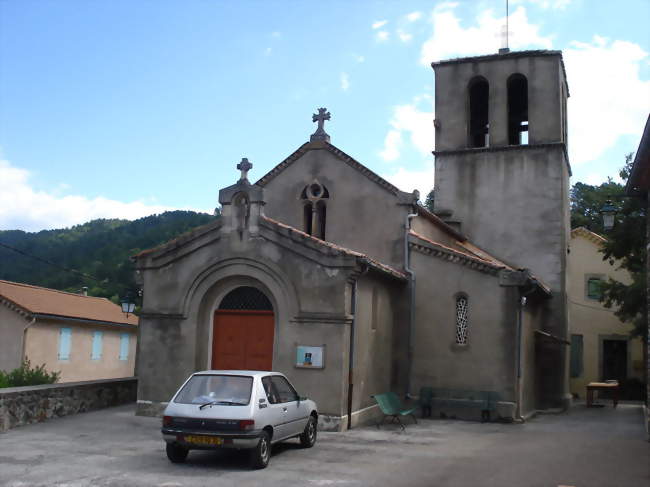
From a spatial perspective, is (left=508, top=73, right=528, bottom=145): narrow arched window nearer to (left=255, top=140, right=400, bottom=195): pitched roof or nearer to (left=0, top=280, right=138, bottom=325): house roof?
(left=255, top=140, right=400, bottom=195): pitched roof

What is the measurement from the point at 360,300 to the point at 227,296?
3352 mm

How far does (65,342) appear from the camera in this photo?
3020 cm

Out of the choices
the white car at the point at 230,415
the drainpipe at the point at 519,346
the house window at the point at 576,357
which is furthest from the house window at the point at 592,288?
the white car at the point at 230,415

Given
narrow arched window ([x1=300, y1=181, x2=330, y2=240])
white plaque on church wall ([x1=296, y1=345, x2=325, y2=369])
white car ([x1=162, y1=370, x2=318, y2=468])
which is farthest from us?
narrow arched window ([x1=300, y1=181, x2=330, y2=240])

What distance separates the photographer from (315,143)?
21.0m

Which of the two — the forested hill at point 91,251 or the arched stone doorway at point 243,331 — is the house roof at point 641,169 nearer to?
the arched stone doorway at point 243,331

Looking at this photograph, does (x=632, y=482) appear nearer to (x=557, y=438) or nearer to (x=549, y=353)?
(x=557, y=438)

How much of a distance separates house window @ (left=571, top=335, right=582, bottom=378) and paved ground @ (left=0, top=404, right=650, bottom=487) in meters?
16.8

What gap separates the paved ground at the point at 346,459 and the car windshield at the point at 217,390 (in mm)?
1022

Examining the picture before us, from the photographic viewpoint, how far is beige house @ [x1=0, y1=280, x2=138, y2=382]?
27781 millimetres

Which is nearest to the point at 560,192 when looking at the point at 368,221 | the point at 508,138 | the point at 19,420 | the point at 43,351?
the point at 508,138

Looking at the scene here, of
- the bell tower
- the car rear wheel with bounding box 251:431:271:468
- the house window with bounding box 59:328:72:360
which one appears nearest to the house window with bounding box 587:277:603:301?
the bell tower

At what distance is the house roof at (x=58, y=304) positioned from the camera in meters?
28.5

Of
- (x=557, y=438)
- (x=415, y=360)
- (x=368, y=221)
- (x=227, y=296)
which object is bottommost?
(x=557, y=438)
